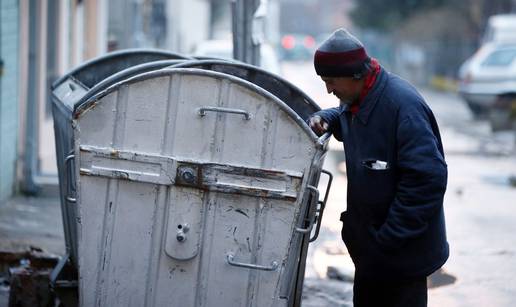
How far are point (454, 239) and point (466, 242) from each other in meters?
0.17

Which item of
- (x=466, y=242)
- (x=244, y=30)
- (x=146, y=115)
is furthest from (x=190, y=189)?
(x=466, y=242)

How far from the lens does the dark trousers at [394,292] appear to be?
A: 4.22 meters

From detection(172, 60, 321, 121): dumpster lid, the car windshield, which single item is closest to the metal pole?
detection(172, 60, 321, 121): dumpster lid

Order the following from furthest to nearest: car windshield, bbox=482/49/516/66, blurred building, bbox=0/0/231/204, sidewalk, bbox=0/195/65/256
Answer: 1. car windshield, bbox=482/49/516/66
2. blurred building, bbox=0/0/231/204
3. sidewalk, bbox=0/195/65/256

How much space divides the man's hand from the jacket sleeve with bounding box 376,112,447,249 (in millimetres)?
595

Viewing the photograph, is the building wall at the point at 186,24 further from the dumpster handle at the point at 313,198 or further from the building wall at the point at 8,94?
the dumpster handle at the point at 313,198

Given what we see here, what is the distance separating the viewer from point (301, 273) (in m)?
4.96

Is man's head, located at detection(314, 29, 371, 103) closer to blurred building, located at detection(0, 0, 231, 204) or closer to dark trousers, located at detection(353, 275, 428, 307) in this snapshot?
dark trousers, located at detection(353, 275, 428, 307)

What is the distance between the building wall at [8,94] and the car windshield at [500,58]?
14981 millimetres

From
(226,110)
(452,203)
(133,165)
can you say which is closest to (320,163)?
(226,110)

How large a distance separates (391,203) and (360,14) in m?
46.4

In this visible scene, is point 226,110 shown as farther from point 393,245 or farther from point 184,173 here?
point 393,245

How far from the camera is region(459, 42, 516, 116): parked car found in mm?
22062

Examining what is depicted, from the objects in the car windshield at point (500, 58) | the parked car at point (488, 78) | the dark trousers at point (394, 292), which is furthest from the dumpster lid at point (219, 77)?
the car windshield at point (500, 58)
